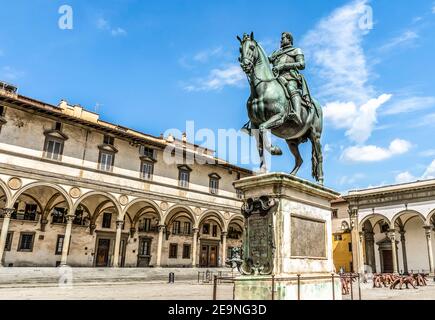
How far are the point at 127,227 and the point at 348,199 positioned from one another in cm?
2113

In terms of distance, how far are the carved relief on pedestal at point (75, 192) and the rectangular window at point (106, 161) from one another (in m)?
3.04

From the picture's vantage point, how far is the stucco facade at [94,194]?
77.3ft

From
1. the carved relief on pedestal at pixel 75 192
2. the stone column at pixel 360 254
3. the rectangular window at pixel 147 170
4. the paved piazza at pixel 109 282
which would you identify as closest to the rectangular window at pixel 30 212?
the carved relief on pedestal at pixel 75 192

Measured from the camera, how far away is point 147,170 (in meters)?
30.4

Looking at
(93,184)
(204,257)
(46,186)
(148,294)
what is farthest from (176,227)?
(148,294)

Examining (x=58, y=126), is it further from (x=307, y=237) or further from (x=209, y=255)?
(x=307, y=237)

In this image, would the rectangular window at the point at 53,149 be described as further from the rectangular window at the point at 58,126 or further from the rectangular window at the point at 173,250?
the rectangular window at the point at 173,250

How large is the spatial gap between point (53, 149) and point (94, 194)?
4419mm

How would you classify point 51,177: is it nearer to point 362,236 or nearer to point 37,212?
point 37,212

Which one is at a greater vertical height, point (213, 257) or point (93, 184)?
point (93, 184)

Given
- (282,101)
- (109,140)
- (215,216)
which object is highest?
(109,140)

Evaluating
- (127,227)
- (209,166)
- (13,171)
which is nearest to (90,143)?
(13,171)
